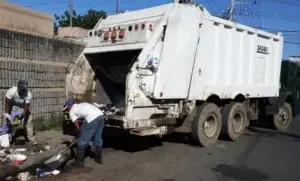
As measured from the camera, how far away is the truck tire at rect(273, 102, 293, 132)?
11651mm

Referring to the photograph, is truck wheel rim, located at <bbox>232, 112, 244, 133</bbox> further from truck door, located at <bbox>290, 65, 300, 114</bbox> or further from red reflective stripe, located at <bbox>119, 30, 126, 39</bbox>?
truck door, located at <bbox>290, 65, 300, 114</bbox>

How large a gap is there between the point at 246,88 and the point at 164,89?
10.4ft

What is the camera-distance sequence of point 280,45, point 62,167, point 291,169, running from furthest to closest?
1. point 280,45
2. point 291,169
3. point 62,167

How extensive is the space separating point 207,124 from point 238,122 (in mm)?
1332

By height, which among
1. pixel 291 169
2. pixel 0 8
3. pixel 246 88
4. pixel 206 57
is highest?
pixel 0 8

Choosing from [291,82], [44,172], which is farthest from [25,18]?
[291,82]

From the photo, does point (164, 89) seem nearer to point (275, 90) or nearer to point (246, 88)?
point (246, 88)

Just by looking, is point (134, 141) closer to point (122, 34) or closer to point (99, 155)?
point (99, 155)

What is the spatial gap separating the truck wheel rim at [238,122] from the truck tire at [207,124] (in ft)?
2.75

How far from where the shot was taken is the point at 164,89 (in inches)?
276

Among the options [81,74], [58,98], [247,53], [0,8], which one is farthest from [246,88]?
[0,8]

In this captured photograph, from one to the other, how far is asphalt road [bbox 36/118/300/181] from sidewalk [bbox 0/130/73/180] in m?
0.72

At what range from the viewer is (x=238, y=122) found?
945cm

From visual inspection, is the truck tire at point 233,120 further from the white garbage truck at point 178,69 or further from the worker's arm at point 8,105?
the worker's arm at point 8,105
